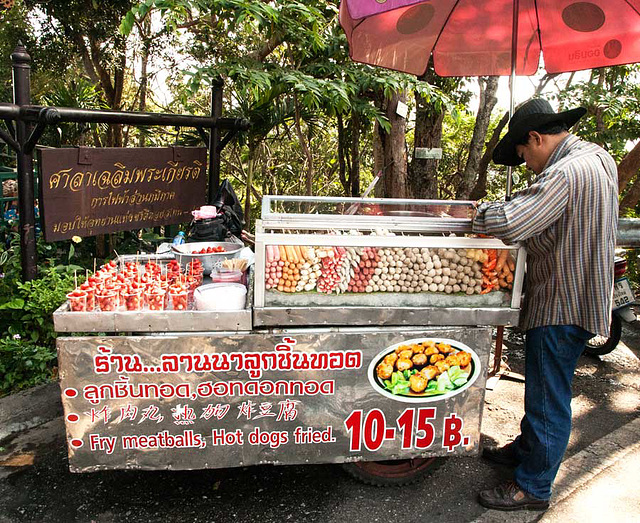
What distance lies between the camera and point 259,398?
248 cm

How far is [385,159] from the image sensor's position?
18.7ft

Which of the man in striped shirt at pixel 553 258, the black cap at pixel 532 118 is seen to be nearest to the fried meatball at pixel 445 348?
the man in striped shirt at pixel 553 258

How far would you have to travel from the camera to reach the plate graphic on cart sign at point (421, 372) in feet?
8.21

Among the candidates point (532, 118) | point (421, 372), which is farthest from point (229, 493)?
point (532, 118)

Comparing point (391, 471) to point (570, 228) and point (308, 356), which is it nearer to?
point (308, 356)

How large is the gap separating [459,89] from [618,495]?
233 inches

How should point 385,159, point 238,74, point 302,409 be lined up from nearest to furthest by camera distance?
point 302,409, point 238,74, point 385,159

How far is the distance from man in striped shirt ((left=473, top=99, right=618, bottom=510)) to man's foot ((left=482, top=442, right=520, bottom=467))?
1.25 feet

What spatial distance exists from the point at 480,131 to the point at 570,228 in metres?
4.81

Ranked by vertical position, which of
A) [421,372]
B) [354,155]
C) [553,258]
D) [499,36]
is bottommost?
[421,372]

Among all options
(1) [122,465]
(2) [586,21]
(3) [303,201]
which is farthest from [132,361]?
(2) [586,21]

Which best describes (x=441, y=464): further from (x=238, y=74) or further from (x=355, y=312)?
(x=238, y=74)

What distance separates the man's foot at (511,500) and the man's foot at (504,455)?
1.31ft

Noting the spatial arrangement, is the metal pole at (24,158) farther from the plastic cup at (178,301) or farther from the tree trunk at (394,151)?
the tree trunk at (394,151)
